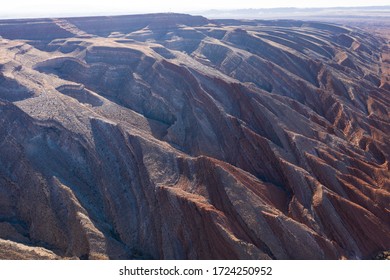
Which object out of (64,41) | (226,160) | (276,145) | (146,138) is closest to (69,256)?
(146,138)

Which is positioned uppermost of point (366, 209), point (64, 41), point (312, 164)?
point (64, 41)

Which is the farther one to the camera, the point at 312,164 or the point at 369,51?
the point at 369,51

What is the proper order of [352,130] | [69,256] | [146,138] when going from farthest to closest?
[352,130]
[146,138]
[69,256]

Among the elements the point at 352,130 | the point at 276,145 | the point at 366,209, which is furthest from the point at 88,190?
the point at 352,130

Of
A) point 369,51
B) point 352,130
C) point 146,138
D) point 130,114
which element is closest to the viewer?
point 146,138

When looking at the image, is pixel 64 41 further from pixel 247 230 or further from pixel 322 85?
pixel 247 230

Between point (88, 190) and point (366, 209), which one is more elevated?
point (88, 190)
